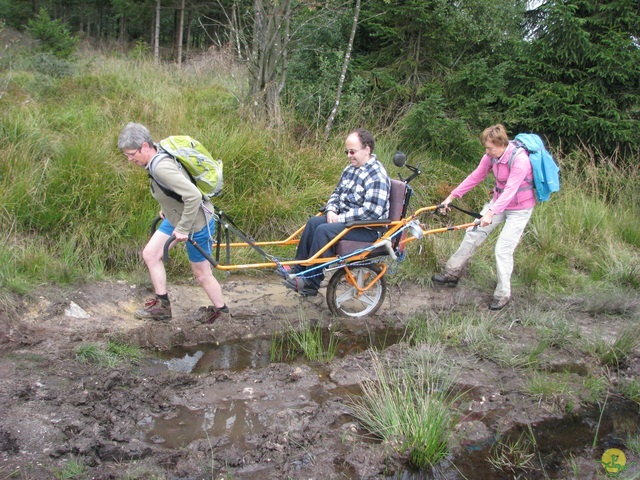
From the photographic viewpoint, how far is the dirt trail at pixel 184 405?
377 cm

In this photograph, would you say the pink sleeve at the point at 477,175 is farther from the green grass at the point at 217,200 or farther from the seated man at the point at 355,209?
the seated man at the point at 355,209

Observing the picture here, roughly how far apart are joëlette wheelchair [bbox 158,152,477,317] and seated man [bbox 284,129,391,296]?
0.08 metres

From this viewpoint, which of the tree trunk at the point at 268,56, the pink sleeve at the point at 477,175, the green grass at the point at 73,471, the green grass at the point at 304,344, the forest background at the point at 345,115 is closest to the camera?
the green grass at the point at 73,471

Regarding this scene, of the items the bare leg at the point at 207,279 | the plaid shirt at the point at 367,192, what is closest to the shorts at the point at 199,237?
the bare leg at the point at 207,279

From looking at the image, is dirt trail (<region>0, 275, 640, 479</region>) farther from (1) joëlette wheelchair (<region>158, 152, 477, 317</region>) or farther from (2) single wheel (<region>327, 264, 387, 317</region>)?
(1) joëlette wheelchair (<region>158, 152, 477, 317</region>)

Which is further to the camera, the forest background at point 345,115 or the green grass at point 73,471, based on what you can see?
the forest background at point 345,115

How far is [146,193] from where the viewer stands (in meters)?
7.15

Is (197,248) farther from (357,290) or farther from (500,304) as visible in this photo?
(500,304)

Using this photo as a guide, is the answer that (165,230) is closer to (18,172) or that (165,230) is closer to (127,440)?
(127,440)

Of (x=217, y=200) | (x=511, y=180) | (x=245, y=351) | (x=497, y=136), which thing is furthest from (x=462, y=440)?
(x=217, y=200)

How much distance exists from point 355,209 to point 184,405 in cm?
251

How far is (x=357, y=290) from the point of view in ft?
20.2

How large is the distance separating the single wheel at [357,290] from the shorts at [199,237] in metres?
1.41

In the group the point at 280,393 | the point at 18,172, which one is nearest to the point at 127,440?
the point at 280,393
